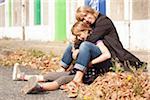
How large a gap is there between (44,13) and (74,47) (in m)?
16.6

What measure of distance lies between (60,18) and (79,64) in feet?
50.8

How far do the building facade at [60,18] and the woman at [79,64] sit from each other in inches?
331

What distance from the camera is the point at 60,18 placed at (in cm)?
2119

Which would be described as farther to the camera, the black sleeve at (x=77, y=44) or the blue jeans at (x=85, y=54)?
the black sleeve at (x=77, y=44)

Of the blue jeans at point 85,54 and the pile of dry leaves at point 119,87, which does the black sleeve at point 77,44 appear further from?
the pile of dry leaves at point 119,87

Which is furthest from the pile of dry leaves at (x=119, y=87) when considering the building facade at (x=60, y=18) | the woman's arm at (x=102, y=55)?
the building facade at (x=60, y=18)

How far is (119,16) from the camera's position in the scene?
1639 centimetres

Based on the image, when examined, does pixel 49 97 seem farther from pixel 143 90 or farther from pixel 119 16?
pixel 119 16

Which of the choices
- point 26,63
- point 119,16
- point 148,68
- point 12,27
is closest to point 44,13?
point 12,27

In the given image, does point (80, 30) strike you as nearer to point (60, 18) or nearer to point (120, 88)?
point (120, 88)

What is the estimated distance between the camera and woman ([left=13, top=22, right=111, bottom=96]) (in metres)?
5.72

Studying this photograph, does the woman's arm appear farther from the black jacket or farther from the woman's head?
the woman's head

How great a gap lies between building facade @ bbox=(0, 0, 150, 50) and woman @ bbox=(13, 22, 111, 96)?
8.41m

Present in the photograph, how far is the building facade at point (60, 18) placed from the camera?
50.0ft
